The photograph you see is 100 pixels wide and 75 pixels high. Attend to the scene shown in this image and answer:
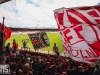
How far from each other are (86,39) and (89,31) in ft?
0.84

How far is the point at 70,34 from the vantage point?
6137 millimetres

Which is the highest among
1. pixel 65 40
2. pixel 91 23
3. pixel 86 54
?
pixel 91 23

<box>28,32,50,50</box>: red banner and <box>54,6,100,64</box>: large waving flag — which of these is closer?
<box>54,6,100,64</box>: large waving flag

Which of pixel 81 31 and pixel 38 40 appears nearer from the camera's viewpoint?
pixel 81 31

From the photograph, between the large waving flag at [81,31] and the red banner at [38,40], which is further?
the red banner at [38,40]

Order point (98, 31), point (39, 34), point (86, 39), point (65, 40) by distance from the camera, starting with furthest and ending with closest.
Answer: point (39, 34)
point (65, 40)
point (86, 39)
point (98, 31)

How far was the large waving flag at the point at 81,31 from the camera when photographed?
5580 millimetres

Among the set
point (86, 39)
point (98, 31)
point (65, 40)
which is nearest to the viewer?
point (98, 31)

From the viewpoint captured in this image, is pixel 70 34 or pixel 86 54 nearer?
pixel 86 54

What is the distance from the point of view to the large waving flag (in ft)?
18.3

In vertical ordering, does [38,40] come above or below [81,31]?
above

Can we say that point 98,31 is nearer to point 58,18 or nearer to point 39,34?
point 58,18

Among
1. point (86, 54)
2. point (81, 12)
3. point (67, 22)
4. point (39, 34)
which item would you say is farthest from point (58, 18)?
point (39, 34)

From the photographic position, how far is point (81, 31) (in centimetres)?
596
